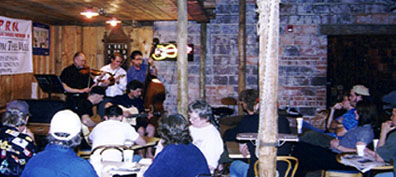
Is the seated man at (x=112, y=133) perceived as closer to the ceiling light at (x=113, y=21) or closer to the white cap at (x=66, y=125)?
the white cap at (x=66, y=125)

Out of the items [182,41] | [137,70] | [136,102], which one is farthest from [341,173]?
[137,70]

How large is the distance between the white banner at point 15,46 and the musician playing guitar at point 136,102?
6.76 feet

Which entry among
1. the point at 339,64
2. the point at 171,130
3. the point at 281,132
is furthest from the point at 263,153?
the point at 339,64

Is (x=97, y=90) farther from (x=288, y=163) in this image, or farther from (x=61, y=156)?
(x=61, y=156)

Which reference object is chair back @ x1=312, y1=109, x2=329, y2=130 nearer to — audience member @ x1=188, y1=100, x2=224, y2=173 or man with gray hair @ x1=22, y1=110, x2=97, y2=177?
audience member @ x1=188, y1=100, x2=224, y2=173

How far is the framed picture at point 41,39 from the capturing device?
8.54 metres

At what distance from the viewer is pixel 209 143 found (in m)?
4.38

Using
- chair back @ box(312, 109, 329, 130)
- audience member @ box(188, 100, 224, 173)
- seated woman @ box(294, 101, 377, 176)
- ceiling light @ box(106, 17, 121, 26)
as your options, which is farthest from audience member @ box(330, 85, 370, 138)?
ceiling light @ box(106, 17, 121, 26)

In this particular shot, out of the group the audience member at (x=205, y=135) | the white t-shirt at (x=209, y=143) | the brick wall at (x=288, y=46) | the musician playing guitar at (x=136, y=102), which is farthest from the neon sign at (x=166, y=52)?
the white t-shirt at (x=209, y=143)

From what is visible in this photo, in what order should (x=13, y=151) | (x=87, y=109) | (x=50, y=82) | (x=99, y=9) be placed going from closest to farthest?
(x=13, y=151) < (x=87, y=109) < (x=50, y=82) < (x=99, y=9)

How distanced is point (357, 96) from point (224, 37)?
11.9ft

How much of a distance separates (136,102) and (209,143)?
2.61 meters

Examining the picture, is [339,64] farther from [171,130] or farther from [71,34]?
[171,130]

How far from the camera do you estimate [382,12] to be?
30.2ft
